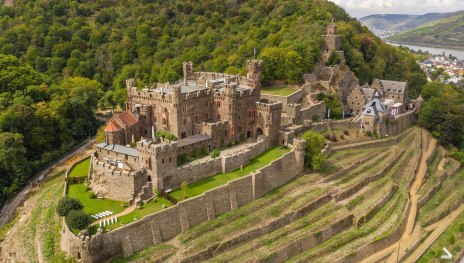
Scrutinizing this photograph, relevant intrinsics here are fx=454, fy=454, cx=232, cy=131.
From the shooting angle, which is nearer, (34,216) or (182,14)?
(34,216)

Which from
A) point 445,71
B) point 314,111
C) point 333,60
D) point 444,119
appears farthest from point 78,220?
point 445,71

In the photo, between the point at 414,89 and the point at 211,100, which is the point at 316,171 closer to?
the point at 211,100

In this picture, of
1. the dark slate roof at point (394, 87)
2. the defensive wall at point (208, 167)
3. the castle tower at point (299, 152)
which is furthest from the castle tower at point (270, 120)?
the dark slate roof at point (394, 87)

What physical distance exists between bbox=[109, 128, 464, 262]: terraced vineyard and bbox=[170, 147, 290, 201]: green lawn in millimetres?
2629

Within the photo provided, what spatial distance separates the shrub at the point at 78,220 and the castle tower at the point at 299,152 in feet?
67.2

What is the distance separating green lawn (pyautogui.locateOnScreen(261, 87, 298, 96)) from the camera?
57.7 meters

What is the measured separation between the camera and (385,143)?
53625 mm

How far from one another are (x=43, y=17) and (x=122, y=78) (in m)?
26.2

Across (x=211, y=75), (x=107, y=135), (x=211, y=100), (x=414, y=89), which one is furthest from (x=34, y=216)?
(x=414, y=89)

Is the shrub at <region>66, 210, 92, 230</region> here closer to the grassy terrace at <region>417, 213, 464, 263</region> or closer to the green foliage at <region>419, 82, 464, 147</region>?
the grassy terrace at <region>417, 213, 464, 263</region>

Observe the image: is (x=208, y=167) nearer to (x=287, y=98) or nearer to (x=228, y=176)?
(x=228, y=176)

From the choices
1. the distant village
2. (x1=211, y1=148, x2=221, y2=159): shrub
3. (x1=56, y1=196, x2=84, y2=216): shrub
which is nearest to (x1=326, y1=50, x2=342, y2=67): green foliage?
(x1=211, y1=148, x2=221, y2=159): shrub

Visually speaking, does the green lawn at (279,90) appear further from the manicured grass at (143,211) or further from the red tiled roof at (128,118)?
the manicured grass at (143,211)

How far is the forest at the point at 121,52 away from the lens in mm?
54094
